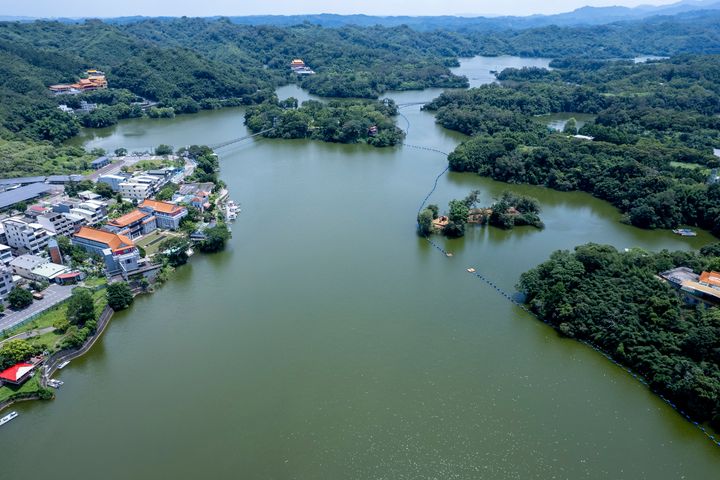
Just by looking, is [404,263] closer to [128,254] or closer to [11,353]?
[128,254]

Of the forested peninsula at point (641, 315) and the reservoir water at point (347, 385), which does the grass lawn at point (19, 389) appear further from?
the forested peninsula at point (641, 315)

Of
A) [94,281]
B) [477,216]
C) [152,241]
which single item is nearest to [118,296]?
[94,281]

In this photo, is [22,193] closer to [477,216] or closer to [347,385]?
[347,385]

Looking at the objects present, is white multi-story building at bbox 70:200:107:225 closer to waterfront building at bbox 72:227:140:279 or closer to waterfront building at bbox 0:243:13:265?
waterfront building at bbox 72:227:140:279

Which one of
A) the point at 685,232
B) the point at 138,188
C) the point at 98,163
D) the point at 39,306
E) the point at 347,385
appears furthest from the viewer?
the point at 98,163

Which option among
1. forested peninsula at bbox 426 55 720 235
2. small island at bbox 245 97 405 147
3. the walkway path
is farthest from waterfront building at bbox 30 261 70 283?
small island at bbox 245 97 405 147

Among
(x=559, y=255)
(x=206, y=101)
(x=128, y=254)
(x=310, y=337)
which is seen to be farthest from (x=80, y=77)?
(x=559, y=255)
